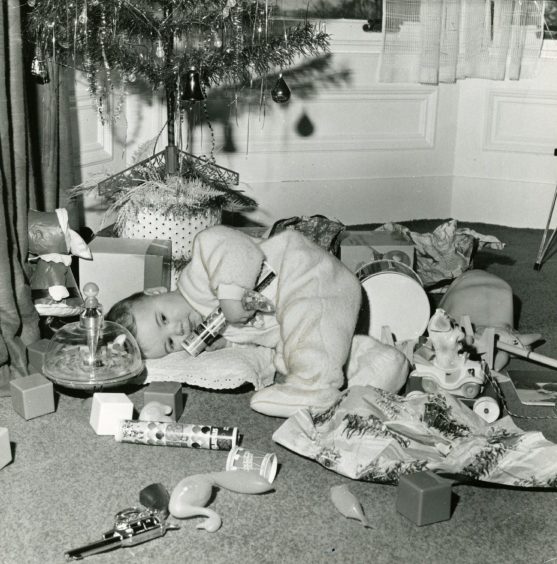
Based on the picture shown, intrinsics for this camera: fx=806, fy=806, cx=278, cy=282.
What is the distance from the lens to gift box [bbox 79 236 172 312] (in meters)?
2.26

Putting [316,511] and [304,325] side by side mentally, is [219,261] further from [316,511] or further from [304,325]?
[316,511]

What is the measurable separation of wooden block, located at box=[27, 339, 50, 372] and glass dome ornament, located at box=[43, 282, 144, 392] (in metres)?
0.08

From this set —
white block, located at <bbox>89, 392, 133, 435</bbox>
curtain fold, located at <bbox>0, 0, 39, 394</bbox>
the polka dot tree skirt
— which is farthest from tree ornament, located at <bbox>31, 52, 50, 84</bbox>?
white block, located at <bbox>89, 392, 133, 435</bbox>

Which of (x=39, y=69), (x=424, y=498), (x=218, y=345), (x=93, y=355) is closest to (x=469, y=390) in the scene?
(x=424, y=498)

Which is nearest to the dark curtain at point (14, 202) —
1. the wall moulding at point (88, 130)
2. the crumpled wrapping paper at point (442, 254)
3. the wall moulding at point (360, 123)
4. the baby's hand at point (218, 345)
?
the baby's hand at point (218, 345)

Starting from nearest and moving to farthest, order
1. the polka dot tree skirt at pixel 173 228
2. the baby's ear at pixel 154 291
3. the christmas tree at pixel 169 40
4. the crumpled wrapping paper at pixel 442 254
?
1. the baby's ear at pixel 154 291
2. the christmas tree at pixel 169 40
3. the polka dot tree skirt at pixel 173 228
4. the crumpled wrapping paper at pixel 442 254

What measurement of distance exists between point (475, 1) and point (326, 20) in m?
0.61

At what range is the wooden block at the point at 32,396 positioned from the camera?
1814 mm

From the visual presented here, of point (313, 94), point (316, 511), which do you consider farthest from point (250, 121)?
point (316, 511)

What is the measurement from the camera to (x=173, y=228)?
7.92ft

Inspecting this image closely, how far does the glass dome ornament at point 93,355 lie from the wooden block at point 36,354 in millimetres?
78

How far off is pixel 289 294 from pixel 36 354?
2.13 feet

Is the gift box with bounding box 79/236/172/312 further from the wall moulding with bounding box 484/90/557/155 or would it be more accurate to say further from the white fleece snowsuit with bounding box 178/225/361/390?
the wall moulding with bounding box 484/90/557/155

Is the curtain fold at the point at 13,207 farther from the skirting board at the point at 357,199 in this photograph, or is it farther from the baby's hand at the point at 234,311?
the skirting board at the point at 357,199
